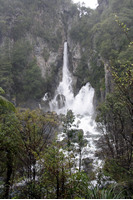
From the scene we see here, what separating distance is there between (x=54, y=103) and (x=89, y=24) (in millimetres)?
18064

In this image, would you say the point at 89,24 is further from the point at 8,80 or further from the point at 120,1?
the point at 8,80

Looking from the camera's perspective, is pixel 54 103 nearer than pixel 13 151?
No

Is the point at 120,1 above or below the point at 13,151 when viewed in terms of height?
above

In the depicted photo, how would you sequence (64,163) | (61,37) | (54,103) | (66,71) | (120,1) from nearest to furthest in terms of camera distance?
(64,163)
(120,1)
(54,103)
(66,71)
(61,37)

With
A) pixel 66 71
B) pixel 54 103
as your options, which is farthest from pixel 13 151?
pixel 66 71

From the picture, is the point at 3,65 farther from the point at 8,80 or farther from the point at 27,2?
the point at 27,2

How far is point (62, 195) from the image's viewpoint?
11.0ft

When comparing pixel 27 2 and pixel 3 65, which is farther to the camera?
pixel 27 2

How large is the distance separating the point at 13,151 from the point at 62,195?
1754 millimetres

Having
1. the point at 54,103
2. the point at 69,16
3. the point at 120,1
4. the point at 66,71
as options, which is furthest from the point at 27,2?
the point at 54,103

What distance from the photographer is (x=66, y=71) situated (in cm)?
3394

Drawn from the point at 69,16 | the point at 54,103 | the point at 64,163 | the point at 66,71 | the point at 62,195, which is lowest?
the point at 62,195

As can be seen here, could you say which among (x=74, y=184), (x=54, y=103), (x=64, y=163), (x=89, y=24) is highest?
(x=89, y=24)

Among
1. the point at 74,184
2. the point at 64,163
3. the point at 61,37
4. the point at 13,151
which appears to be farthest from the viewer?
the point at 61,37
